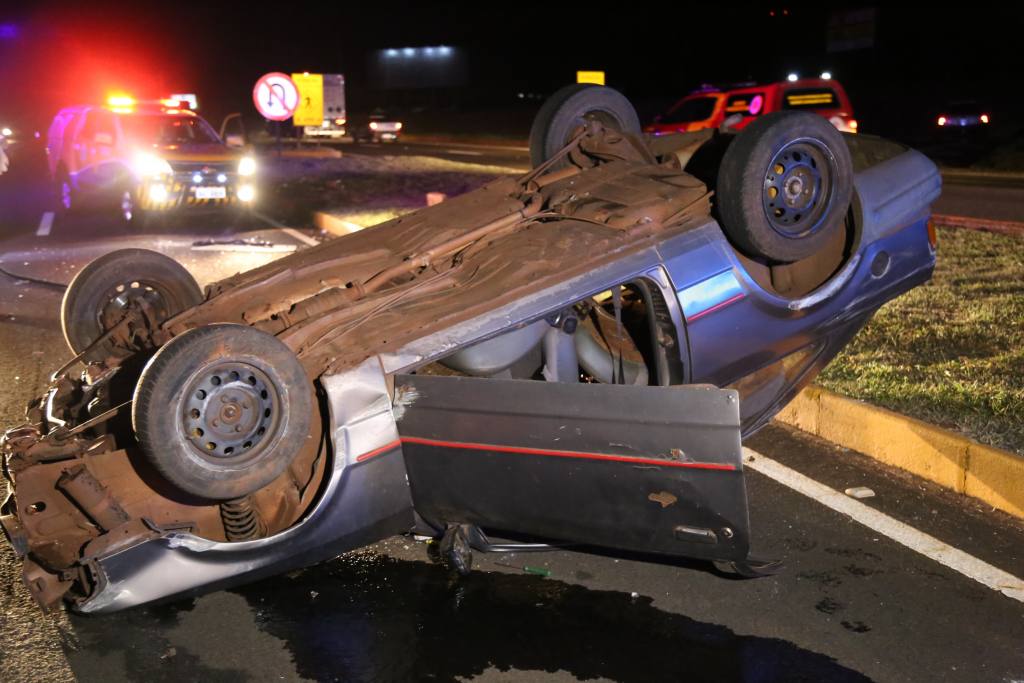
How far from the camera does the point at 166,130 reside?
16.4m

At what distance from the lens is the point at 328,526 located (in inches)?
146

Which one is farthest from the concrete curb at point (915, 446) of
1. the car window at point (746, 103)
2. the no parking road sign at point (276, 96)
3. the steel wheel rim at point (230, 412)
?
the no parking road sign at point (276, 96)

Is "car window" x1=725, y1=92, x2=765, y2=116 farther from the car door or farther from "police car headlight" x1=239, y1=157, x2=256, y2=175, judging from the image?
the car door

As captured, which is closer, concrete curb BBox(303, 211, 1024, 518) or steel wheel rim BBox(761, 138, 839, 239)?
steel wheel rim BBox(761, 138, 839, 239)

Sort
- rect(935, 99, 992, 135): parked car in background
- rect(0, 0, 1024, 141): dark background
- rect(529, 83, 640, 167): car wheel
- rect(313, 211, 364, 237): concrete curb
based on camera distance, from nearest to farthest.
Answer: rect(529, 83, 640, 167): car wheel → rect(313, 211, 364, 237): concrete curb → rect(935, 99, 992, 135): parked car in background → rect(0, 0, 1024, 141): dark background

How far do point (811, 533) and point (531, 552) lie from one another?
1.21 m

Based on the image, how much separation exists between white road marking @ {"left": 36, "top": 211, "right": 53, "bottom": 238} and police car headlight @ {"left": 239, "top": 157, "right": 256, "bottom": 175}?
9.50ft

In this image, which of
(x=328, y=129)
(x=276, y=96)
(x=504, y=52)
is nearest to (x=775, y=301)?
(x=276, y=96)

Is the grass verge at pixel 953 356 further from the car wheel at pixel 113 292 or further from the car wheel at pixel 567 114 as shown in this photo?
the car wheel at pixel 113 292

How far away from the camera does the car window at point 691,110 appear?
19.6 meters

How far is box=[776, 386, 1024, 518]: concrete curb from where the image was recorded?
4.69 metres

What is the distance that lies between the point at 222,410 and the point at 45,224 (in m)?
14.1

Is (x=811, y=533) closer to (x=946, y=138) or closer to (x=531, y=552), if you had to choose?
(x=531, y=552)

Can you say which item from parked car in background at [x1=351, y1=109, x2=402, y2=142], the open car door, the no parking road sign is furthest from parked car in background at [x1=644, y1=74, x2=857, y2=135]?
parked car in background at [x1=351, y1=109, x2=402, y2=142]
